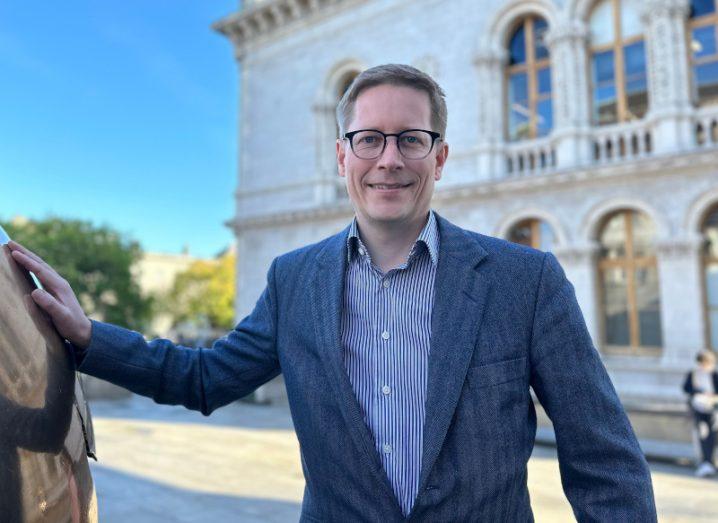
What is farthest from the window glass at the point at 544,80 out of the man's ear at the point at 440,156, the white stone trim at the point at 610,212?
the man's ear at the point at 440,156

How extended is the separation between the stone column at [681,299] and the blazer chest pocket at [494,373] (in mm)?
10962

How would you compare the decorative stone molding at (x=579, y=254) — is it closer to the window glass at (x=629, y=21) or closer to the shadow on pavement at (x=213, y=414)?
the window glass at (x=629, y=21)

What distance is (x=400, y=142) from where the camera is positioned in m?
1.47

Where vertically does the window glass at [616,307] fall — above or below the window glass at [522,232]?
below

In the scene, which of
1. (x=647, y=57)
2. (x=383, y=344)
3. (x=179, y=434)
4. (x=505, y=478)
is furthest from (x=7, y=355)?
(x=647, y=57)

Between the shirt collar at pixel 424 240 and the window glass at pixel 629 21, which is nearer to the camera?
the shirt collar at pixel 424 240

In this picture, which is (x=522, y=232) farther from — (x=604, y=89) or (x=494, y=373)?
(x=494, y=373)

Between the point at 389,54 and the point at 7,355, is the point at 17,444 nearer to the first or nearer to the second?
the point at 7,355

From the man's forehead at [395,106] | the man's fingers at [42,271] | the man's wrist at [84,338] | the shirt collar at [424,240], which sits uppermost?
the man's forehead at [395,106]

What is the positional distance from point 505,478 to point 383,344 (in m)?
0.43

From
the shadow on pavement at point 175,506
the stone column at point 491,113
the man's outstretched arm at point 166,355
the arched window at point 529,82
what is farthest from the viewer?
the stone column at point 491,113

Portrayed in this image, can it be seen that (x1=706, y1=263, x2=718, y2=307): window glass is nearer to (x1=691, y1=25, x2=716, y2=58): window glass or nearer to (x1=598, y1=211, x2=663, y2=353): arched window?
(x1=598, y1=211, x2=663, y2=353): arched window

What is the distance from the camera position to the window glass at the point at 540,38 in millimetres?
13047

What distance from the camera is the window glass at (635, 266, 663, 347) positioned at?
447 inches
